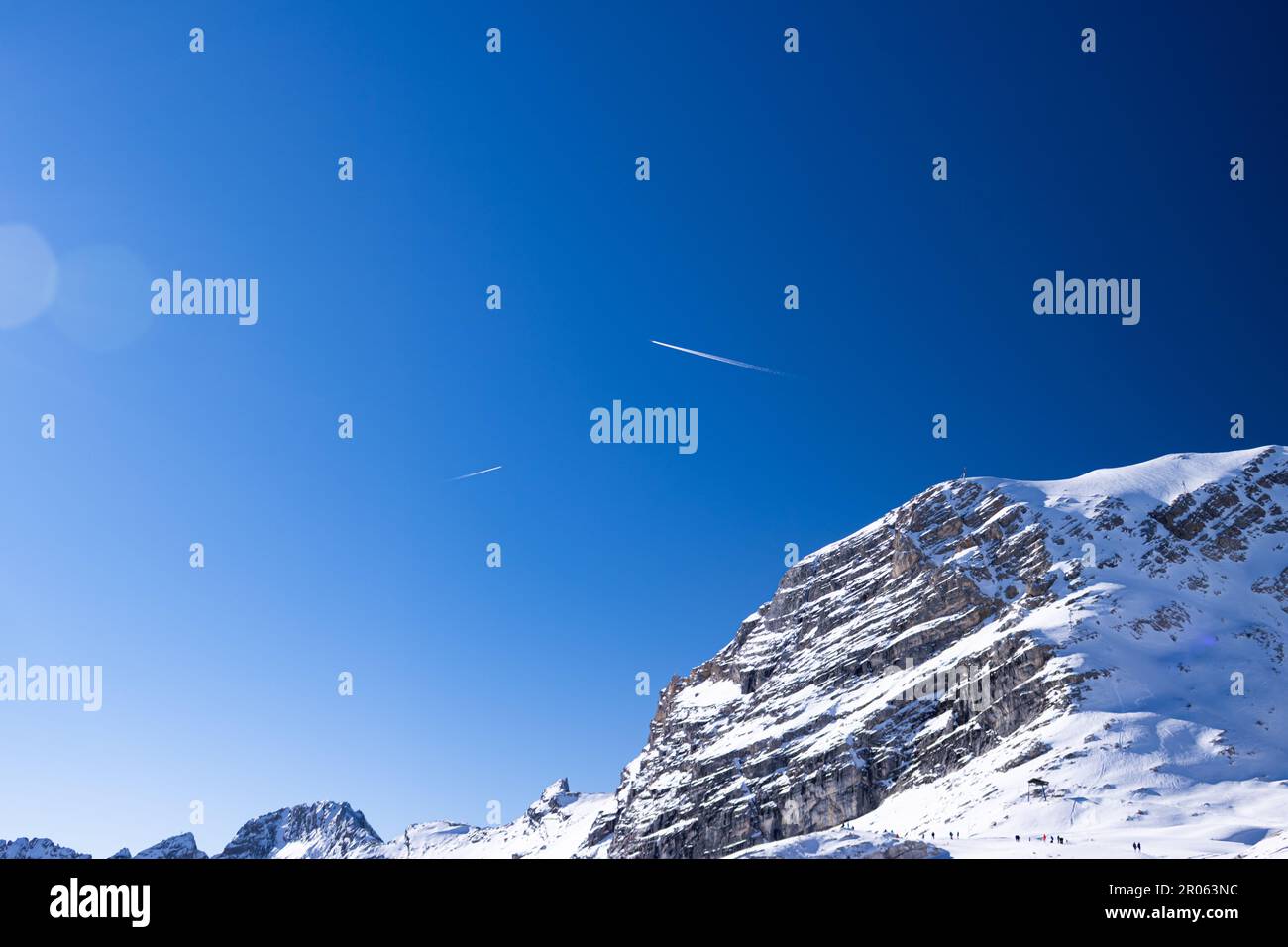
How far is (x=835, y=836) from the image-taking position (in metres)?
106

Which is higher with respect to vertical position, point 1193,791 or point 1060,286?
point 1060,286
